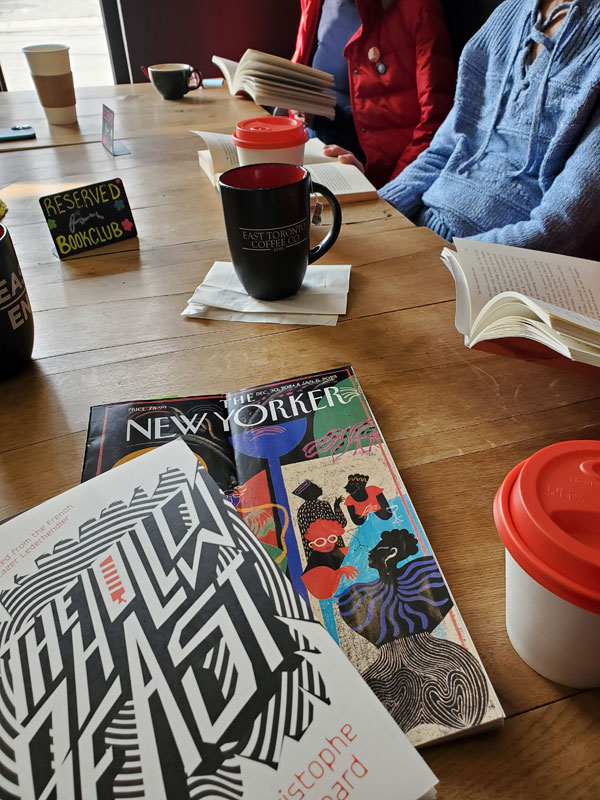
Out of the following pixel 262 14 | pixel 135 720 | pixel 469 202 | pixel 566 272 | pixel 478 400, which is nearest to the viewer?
pixel 135 720

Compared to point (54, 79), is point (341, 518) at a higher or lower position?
lower

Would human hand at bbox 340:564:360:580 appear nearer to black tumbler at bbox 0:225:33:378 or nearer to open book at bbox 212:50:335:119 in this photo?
black tumbler at bbox 0:225:33:378

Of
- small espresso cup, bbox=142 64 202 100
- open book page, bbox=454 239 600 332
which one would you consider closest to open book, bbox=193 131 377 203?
open book page, bbox=454 239 600 332

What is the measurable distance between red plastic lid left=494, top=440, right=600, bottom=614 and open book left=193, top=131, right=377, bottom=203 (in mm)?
757

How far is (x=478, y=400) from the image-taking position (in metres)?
0.56

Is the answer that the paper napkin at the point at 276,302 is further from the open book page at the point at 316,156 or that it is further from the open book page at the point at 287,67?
the open book page at the point at 287,67

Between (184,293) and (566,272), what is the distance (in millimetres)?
467

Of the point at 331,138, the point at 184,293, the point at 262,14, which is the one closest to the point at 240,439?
the point at 184,293

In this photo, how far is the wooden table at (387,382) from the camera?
322 millimetres

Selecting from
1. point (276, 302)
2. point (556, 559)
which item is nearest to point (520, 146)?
point (276, 302)

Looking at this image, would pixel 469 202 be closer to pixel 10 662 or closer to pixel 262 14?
pixel 10 662

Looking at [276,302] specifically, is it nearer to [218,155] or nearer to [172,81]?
[218,155]

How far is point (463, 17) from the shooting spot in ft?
5.28

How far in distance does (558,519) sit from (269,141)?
784mm
